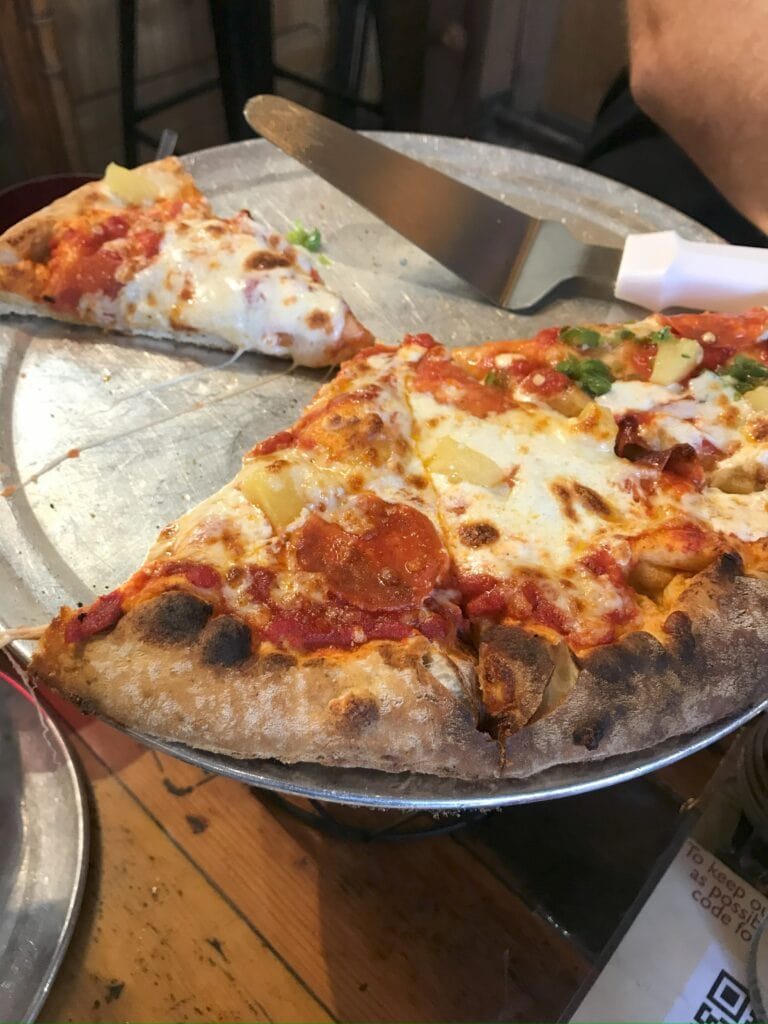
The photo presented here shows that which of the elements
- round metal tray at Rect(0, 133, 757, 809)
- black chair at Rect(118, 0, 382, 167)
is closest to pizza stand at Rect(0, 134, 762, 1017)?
round metal tray at Rect(0, 133, 757, 809)

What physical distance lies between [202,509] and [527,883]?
98 cm

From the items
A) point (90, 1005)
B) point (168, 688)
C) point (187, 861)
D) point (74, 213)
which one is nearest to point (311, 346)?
point (74, 213)

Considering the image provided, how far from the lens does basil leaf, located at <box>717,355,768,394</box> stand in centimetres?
170

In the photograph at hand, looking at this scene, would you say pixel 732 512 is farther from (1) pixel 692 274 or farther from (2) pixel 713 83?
(2) pixel 713 83

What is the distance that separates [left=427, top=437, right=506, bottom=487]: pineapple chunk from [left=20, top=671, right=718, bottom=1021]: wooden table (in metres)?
0.74

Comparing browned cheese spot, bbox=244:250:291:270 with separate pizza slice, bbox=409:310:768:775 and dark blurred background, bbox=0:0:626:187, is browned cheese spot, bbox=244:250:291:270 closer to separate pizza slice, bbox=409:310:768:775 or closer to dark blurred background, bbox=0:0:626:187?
separate pizza slice, bbox=409:310:768:775

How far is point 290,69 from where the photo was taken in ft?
12.7

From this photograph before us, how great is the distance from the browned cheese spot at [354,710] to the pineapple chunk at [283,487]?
1.20ft

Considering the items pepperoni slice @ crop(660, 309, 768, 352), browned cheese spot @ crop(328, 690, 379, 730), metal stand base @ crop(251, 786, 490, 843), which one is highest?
pepperoni slice @ crop(660, 309, 768, 352)

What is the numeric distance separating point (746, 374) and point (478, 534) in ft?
2.35

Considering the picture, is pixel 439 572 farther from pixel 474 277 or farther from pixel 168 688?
pixel 474 277

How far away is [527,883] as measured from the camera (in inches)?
65.6

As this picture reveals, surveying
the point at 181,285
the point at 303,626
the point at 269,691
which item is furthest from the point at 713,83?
the point at 269,691

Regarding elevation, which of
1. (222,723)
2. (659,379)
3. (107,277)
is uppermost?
(107,277)
